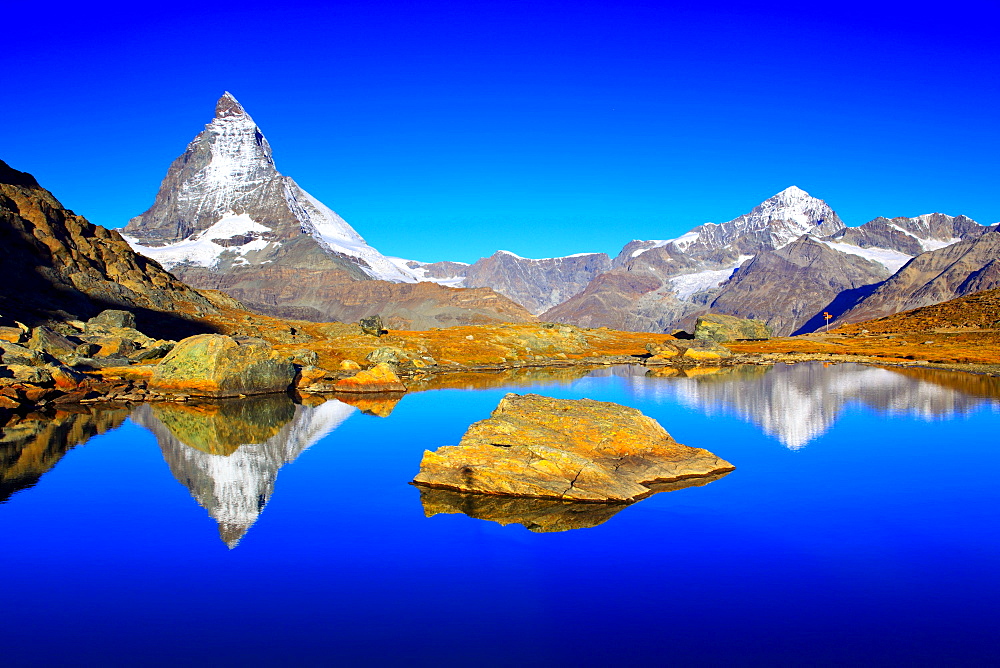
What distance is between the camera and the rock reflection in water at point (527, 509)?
71.7 feet

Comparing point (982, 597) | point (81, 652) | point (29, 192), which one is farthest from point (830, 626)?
point (29, 192)

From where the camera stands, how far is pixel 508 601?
1655 centimetres

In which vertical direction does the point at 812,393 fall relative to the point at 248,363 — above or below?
below

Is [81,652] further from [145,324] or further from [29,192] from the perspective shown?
[29,192]

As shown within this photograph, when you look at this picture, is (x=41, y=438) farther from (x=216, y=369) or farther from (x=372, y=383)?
(x=372, y=383)

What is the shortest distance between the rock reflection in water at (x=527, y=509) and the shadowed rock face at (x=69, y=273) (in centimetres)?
6689

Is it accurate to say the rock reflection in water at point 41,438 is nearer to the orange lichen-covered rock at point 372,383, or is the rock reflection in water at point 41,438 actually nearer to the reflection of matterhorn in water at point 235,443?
the reflection of matterhorn in water at point 235,443

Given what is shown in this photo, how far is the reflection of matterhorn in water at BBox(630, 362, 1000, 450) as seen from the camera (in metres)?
44.4

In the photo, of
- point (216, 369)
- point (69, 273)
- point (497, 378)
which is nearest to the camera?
point (216, 369)

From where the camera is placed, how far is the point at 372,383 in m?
59.7

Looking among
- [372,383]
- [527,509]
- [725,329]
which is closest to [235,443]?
[527,509]

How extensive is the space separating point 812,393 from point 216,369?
44177 millimetres

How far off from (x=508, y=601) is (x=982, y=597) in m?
10.4

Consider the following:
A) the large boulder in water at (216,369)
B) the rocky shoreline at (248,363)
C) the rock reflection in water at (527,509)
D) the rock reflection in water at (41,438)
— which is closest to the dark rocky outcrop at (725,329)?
the rocky shoreline at (248,363)
